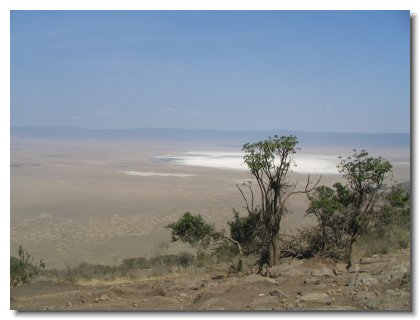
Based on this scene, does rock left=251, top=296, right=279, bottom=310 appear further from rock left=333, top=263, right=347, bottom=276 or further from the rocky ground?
rock left=333, top=263, right=347, bottom=276

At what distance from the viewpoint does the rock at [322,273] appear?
783 cm

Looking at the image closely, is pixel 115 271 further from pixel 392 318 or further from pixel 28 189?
pixel 392 318

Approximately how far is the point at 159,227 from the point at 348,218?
5212 mm

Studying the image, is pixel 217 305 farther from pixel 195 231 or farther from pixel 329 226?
pixel 329 226

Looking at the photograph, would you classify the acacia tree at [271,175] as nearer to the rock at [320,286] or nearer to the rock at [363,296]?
the rock at [320,286]

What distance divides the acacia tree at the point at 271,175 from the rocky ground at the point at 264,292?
0.73 m

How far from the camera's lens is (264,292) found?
720cm

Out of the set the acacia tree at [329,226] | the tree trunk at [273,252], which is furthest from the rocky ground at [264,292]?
the acacia tree at [329,226]

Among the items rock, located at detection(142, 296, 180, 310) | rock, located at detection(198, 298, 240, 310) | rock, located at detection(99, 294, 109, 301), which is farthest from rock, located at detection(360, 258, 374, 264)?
rock, located at detection(99, 294, 109, 301)

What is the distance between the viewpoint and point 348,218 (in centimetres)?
923

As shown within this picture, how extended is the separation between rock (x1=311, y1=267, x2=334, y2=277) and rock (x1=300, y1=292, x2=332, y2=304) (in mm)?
837

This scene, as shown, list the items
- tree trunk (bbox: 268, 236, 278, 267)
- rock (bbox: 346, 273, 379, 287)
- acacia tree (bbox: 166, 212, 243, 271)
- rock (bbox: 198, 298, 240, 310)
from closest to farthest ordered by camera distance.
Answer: rock (bbox: 198, 298, 240, 310) < rock (bbox: 346, 273, 379, 287) < tree trunk (bbox: 268, 236, 278, 267) < acacia tree (bbox: 166, 212, 243, 271)

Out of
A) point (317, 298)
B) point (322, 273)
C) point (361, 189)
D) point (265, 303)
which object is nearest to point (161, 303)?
point (265, 303)

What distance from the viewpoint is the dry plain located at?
30.0 feet
